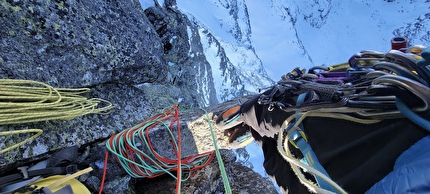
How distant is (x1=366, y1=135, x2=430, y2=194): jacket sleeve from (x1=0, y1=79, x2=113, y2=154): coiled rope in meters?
1.71

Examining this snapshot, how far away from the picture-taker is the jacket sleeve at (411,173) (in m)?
0.74

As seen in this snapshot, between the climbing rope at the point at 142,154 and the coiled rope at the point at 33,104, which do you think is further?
the climbing rope at the point at 142,154

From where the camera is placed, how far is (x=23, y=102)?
1.88m

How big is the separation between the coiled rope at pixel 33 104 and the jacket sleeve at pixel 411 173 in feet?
5.62

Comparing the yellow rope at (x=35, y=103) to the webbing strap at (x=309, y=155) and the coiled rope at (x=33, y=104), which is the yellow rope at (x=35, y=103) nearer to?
the coiled rope at (x=33, y=104)

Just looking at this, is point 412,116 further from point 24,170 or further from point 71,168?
point 24,170

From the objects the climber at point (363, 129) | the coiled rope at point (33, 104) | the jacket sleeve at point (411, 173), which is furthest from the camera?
the coiled rope at point (33, 104)

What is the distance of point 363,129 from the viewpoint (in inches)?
42.3

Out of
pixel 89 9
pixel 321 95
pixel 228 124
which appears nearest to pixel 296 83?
pixel 321 95

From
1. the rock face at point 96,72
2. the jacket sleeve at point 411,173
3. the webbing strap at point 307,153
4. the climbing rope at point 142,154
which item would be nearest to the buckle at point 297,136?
the webbing strap at point 307,153

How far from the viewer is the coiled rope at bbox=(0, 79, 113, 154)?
1.72m

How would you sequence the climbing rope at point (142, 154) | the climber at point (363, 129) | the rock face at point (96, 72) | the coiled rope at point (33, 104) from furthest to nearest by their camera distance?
1. the climbing rope at point (142, 154)
2. the rock face at point (96, 72)
3. the coiled rope at point (33, 104)
4. the climber at point (363, 129)

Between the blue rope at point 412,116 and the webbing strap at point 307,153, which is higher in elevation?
the blue rope at point 412,116

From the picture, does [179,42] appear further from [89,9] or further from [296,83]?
[296,83]
